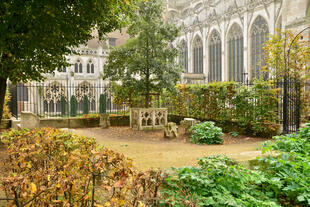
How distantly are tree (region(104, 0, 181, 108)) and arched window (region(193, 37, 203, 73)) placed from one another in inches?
919

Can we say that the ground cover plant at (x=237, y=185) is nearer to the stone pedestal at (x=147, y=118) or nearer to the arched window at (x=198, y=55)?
the stone pedestal at (x=147, y=118)

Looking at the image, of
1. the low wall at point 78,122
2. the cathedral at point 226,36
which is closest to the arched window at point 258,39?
the cathedral at point 226,36

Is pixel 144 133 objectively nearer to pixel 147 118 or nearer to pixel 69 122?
pixel 147 118

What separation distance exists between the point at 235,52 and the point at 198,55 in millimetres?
6495

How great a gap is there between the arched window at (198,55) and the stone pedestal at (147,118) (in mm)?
23345

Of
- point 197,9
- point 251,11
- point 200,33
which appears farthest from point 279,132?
point 197,9

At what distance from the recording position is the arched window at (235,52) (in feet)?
90.2

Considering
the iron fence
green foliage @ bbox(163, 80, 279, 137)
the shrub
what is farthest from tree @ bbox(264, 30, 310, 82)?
the shrub

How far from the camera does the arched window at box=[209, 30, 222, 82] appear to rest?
99.5 ft

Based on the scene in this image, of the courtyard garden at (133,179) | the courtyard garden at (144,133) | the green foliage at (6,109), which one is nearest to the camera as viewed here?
the courtyard garden at (133,179)

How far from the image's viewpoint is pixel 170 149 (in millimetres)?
6652

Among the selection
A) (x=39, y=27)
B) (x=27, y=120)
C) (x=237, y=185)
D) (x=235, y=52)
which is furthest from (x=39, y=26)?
(x=235, y=52)

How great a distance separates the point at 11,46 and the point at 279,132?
7.86m

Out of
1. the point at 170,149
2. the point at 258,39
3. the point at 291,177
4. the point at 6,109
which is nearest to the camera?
the point at 291,177
